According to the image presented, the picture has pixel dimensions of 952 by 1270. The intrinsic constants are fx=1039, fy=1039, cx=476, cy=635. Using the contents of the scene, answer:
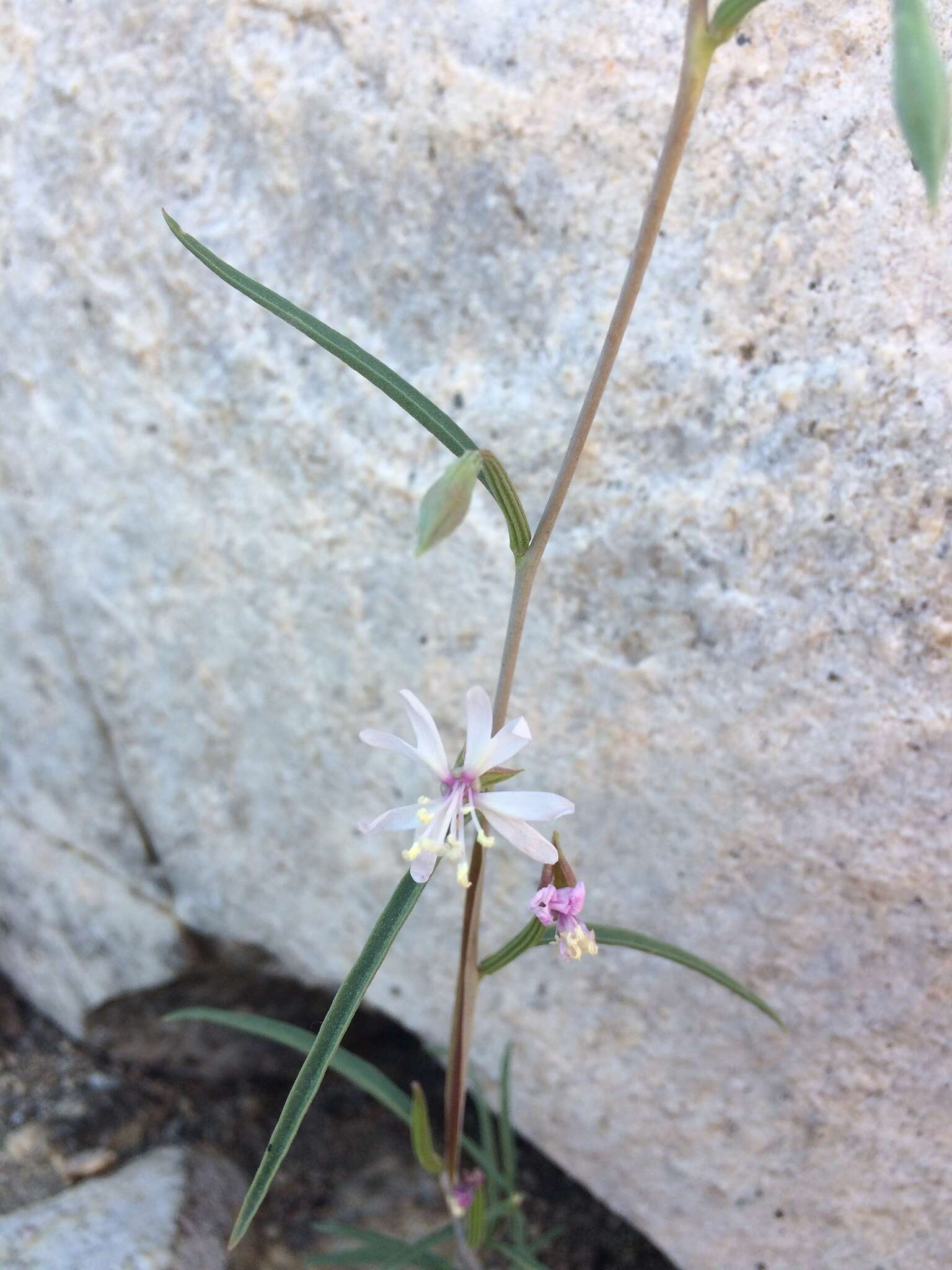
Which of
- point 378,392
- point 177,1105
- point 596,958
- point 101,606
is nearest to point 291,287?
point 378,392

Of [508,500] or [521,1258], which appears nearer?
[508,500]

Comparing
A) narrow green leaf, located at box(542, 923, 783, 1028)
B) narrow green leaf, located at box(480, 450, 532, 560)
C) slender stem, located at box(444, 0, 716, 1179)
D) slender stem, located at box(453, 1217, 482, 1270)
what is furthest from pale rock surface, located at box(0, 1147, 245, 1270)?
narrow green leaf, located at box(480, 450, 532, 560)

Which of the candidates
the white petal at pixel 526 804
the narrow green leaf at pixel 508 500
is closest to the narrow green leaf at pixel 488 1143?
the white petal at pixel 526 804

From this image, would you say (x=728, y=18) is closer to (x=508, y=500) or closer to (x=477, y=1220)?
(x=508, y=500)

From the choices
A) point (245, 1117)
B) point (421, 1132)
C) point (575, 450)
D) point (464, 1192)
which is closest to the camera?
point (575, 450)

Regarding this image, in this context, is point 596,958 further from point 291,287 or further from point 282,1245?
point 291,287

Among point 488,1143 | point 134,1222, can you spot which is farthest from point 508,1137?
point 134,1222

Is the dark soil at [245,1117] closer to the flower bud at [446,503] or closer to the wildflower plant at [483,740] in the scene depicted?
the wildflower plant at [483,740]
